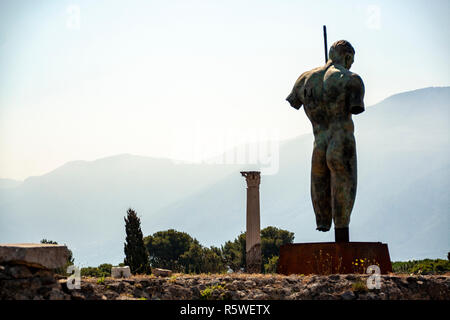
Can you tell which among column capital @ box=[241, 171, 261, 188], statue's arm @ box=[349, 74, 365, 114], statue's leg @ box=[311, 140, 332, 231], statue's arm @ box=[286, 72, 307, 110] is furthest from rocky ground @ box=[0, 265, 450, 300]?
column capital @ box=[241, 171, 261, 188]

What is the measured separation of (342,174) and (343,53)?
277cm

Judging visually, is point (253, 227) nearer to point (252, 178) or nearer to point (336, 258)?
point (252, 178)

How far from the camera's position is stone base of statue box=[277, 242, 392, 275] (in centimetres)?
1330

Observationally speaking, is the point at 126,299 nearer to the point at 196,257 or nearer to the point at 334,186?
the point at 334,186

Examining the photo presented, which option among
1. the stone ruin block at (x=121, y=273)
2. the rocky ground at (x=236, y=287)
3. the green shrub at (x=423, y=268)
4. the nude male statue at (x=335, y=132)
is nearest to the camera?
the rocky ground at (x=236, y=287)

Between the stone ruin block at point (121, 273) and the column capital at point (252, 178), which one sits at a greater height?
the column capital at point (252, 178)

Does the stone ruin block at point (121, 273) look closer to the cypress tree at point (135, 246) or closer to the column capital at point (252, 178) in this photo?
the cypress tree at point (135, 246)

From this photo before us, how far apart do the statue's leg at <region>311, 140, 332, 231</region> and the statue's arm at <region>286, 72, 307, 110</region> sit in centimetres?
115

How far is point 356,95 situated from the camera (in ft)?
46.8

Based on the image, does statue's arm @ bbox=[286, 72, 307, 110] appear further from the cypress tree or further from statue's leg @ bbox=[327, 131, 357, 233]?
the cypress tree

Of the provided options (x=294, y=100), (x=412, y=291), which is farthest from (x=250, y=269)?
(x=412, y=291)

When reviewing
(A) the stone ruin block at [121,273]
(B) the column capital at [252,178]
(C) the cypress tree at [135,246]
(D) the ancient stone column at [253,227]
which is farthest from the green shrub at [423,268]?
(C) the cypress tree at [135,246]

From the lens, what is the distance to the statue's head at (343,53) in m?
15.1
